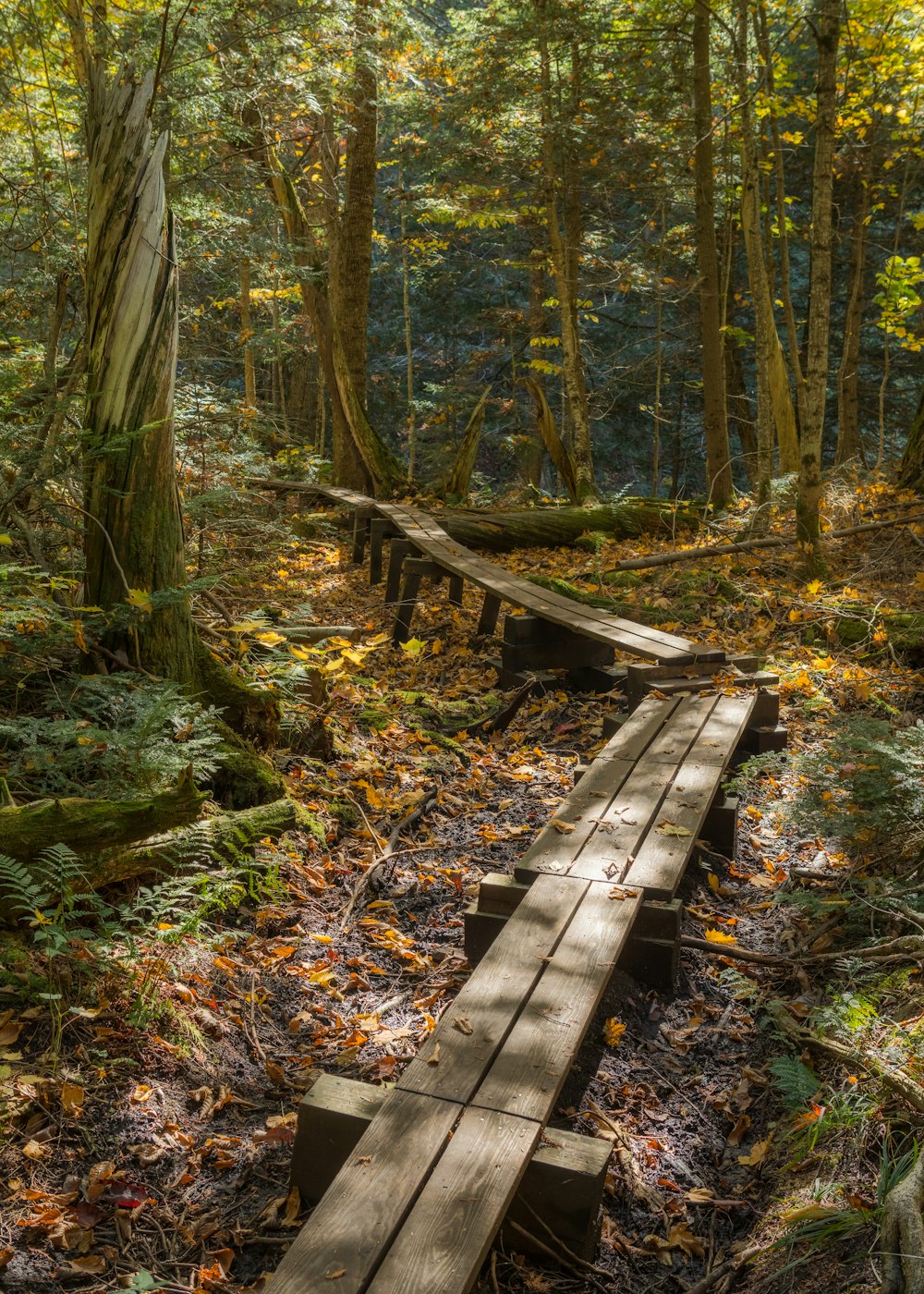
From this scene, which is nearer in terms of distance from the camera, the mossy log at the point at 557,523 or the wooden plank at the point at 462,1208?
the wooden plank at the point at 462,1208

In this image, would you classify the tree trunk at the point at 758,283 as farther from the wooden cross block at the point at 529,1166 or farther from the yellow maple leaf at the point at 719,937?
the wooden cross block at the point at 529,1166

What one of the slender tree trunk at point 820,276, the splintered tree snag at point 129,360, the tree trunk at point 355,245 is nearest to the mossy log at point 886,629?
the slender tree trunk at point 820,276

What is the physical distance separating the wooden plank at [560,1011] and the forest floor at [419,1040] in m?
0.45

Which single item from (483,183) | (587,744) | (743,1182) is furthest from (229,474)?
(483,183)

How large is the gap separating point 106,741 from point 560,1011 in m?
2.07

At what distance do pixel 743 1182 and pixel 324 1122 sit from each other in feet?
4.12

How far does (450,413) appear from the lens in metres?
19.7

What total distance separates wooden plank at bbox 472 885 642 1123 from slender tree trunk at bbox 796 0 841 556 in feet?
→ 19.0

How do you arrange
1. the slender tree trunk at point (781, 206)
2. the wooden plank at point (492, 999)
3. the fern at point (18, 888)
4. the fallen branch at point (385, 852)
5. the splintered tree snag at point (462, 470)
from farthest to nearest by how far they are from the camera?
the splintered tree snag at point (462, 470) < the slender tree trunk at point (781, 206) < the fallen branch at point (385, 852) < the fern at point (18, 888) < the wooden plank at point (492, 999)

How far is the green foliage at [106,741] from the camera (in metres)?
3.64

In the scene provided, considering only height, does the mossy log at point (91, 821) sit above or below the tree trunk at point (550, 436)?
below

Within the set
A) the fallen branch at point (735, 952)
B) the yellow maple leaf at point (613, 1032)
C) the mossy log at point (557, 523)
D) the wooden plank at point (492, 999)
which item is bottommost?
the yellow maple leaf at point (613, 1032)

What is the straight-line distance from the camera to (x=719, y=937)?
396 centimetres

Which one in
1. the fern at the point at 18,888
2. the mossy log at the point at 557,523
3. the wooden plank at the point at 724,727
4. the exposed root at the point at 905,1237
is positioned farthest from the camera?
the mossy log at the point at 557,523
